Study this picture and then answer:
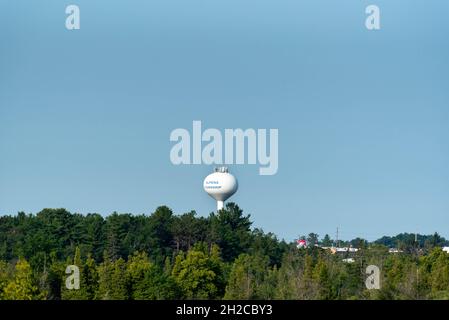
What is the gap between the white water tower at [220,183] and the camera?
96.1 m

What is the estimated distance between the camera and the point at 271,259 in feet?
297

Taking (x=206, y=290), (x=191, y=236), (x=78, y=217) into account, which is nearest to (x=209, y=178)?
(x=191, y=236)

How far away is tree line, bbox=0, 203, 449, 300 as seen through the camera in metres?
60.0

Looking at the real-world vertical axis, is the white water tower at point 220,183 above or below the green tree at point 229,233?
above

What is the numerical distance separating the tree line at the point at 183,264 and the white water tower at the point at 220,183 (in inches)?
99.6

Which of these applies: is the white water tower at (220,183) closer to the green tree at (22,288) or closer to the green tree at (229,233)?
the green tree at (229,233)

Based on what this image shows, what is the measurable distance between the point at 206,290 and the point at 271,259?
24995 millimetres

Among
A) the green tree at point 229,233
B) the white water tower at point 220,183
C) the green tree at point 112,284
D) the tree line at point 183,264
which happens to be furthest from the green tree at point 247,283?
the white water tower at point 220,183

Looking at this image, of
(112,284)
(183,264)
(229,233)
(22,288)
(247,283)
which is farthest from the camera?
(229,233)

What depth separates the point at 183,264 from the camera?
67438 millimetres

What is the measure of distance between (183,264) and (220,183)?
29.0 meters

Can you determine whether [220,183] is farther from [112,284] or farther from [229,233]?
[112,284]

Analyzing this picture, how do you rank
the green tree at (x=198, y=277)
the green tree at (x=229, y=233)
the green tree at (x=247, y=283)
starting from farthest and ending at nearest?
the green tree at (x=229, y=233)
the green tree at (x=198, y=277)
the green tree at (x=247, y=283)

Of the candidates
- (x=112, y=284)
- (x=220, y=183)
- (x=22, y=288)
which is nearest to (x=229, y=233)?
(x=220, y=183)
